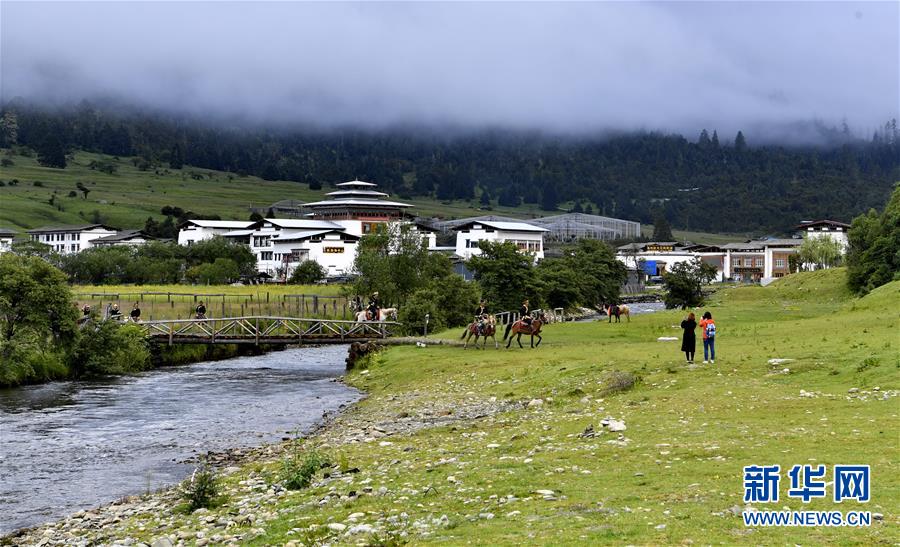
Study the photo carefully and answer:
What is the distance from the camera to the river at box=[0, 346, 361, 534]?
26.4 meters

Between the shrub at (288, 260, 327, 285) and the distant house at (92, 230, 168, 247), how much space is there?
4652 cm

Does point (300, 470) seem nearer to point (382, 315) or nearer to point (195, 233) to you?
point (382, 315)

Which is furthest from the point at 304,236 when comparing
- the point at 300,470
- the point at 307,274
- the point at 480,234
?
the point at 300,470

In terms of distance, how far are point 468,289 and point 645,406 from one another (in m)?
50.6

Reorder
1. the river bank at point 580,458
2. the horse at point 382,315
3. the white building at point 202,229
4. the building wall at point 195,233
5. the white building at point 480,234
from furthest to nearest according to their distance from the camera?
the white building at point 202,229
the building wall at point 195,233
the white building at point 480,234
the horse at point 382,315
the river bank at point 580,458

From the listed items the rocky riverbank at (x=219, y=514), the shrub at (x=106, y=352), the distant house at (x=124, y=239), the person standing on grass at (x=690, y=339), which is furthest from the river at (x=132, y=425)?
the distant house at (x=124, y=239)

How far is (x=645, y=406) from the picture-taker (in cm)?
2702

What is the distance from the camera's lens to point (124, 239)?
616ft

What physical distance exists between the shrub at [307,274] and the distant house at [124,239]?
46.5m

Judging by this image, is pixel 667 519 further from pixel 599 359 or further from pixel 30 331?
pixel 30 331

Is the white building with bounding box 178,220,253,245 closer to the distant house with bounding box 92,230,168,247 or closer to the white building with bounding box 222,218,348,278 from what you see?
the white building with bounding box 222,218,348,278

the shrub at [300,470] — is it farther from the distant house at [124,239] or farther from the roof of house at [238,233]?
the distant house at [124,239]

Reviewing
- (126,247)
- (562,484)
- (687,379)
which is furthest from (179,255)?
(562,484)

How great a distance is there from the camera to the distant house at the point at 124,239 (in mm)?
185750
